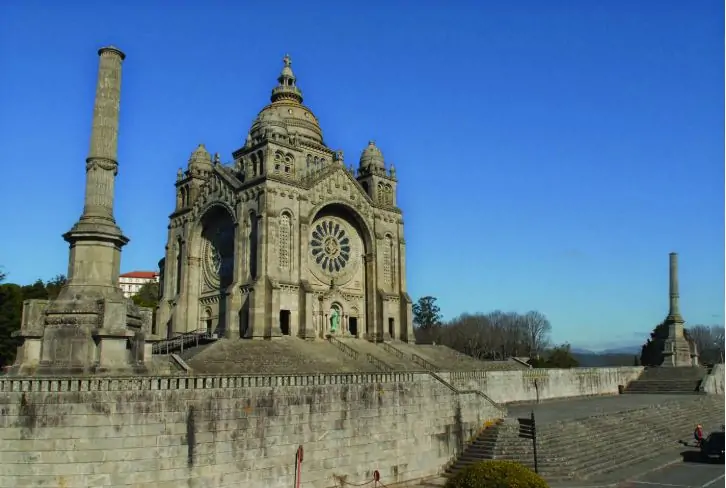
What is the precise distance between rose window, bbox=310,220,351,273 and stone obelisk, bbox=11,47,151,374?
25.6 metres

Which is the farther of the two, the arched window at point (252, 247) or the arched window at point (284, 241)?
the arched window at point (284, 241)

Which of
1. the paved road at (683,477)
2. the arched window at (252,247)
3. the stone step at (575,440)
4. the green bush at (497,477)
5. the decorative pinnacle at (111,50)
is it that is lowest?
the paved road at (683,477)

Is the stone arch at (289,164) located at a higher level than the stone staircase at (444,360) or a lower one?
higher

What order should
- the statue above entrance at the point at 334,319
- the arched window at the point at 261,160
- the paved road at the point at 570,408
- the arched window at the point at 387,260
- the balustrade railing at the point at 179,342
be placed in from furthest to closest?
1. the arched window at the point at 387,260
2. the statue above entrance at the point at 334,319
3. the arched window at the point at 261,160
4. the balustrade railing at the point at 179,342
5. the paved road at the point at 570,408

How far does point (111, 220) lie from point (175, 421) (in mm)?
7467

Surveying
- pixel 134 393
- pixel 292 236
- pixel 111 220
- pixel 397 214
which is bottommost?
pixel 134 393

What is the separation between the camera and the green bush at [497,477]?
14.6 meters

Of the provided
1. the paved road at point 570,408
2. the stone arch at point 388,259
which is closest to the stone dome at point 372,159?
the stone arch at point 388,259

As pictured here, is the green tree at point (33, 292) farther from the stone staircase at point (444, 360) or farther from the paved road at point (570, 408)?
the paved road at point (570, 408)

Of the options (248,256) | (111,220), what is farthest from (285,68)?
(111,220)

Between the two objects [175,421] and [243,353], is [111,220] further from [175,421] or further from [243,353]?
[243,353]

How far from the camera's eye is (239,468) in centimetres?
1909

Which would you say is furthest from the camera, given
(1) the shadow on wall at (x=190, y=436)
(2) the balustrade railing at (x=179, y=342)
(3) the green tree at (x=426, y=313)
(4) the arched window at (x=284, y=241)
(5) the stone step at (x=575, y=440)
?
(3) the green tree at (x=426, y=313)

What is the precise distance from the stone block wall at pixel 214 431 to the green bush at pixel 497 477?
6.97 m
